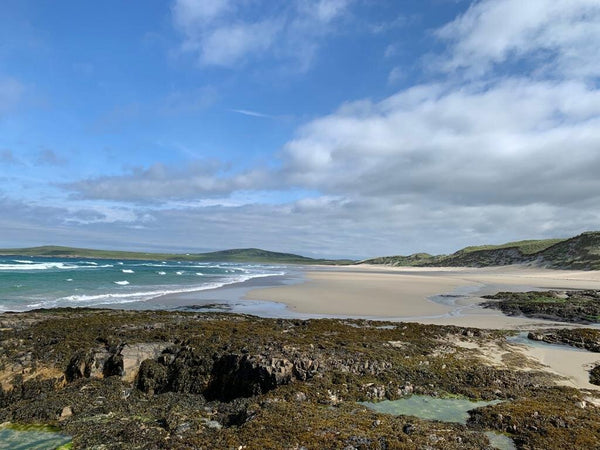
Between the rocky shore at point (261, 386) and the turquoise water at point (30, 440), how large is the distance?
0.28 meters

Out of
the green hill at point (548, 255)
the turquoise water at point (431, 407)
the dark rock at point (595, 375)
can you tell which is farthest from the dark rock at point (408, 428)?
the green hill at point (548, 255)

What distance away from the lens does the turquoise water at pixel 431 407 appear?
779 cm

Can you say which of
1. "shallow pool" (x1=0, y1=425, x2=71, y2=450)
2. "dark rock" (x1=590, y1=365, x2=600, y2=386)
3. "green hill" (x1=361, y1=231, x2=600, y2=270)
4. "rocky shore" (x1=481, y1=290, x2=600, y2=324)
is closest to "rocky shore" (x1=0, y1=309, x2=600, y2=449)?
"shallow pool" (x1=0, y1=425, x2=71, y2=450)

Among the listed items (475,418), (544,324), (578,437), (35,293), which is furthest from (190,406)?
(35,293)

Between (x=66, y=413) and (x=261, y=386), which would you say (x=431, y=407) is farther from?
(x=66, y=413)

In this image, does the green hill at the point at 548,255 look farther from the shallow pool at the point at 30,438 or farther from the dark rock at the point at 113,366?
the shallow pool at the point at 30,438

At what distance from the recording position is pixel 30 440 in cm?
701

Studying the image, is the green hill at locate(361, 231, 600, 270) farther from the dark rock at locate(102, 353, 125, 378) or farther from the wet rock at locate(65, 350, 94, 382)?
the wet rock at locate(65, 350, 94, 382)

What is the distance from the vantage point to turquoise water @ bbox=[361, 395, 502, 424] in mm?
7793

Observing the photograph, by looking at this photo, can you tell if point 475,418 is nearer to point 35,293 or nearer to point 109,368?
point 109,368

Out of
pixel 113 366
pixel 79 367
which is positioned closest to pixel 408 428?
pixel 113 366

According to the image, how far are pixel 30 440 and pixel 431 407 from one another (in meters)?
8.29

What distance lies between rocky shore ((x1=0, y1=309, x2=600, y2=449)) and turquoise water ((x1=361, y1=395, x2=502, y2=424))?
0.82 feet

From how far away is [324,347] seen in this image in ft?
37.2
